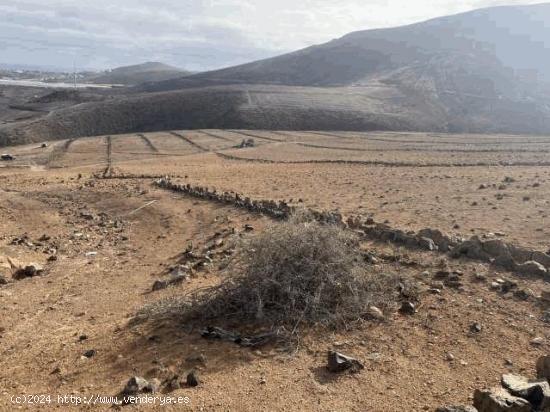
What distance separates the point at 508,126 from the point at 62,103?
244 ft

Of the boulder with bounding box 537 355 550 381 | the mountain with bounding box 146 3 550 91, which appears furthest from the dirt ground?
the mountain with bounding box 146 3 550 91

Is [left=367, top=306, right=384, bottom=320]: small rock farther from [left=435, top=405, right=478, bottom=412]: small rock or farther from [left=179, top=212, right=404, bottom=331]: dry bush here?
[left=435, top=405, right=478, bottom=412]: small rock

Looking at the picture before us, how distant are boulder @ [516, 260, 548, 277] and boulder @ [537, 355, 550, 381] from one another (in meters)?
3.35

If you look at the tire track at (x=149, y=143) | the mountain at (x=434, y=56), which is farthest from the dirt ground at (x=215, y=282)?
the mountain at (x=434, y=56)

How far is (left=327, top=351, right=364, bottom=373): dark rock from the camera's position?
5.69 metres

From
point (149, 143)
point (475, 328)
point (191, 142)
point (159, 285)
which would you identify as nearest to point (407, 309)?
point (475, 328)

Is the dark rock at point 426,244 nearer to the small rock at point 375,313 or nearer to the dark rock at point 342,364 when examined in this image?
the small rock at point 375,313

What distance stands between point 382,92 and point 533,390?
9410 centimetres

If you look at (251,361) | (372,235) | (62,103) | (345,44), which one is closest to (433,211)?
(372,235)

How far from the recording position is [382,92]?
94438mm

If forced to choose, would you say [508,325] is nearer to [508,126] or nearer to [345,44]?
[508,126]

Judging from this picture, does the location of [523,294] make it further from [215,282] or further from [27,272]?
[27,272]

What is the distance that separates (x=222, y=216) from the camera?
14055mm

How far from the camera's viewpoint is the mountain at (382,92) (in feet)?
242
